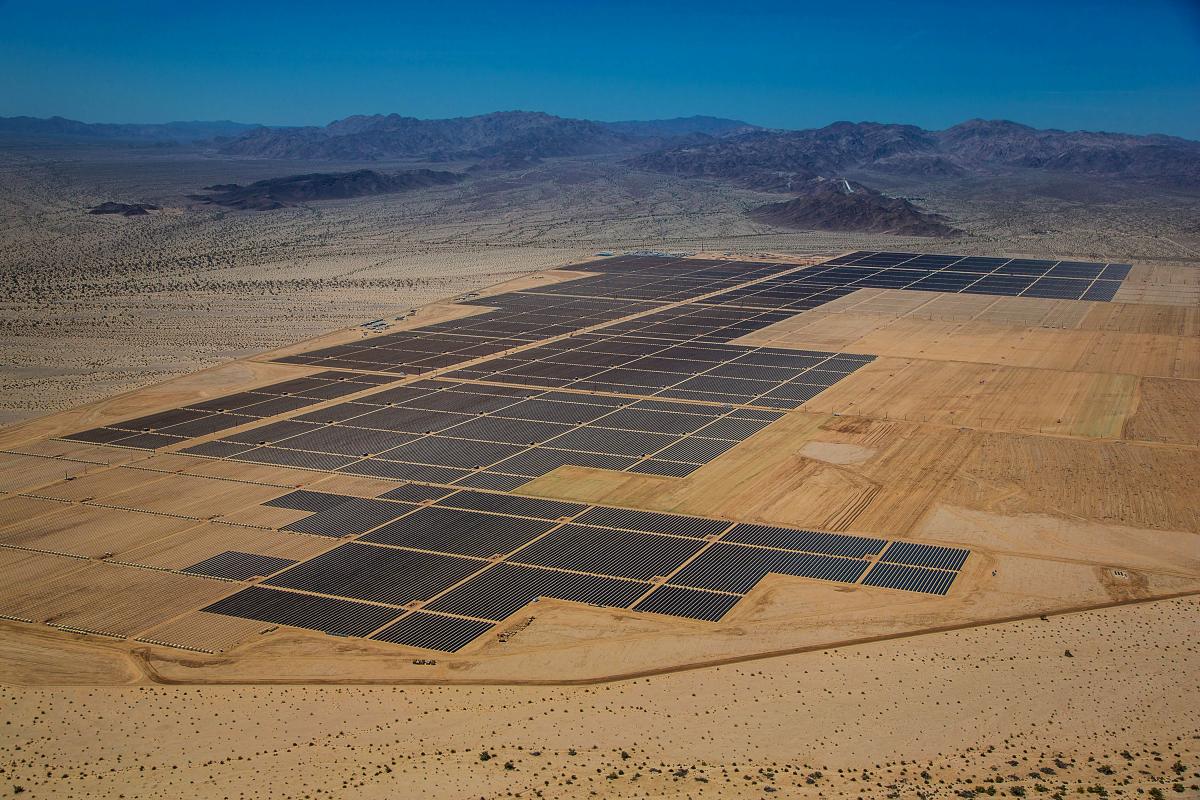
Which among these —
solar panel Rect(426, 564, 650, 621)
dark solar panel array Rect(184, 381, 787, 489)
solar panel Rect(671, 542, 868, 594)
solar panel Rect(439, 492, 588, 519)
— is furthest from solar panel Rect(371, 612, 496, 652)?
dark solar panel array Rect(184, 381, 787, 489)

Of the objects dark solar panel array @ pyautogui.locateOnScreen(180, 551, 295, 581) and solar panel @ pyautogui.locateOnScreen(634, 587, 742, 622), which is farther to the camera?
dark solar panel array @ pyautogui.locateOnScreen(180, 551, 295, 581)

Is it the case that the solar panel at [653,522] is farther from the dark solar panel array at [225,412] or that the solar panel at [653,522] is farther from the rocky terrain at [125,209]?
the rocky terrain at [125,209]

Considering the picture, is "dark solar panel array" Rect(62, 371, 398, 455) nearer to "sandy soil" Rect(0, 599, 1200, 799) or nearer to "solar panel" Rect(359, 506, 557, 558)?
"solar panel" Rect(359, 506, 557, 558)

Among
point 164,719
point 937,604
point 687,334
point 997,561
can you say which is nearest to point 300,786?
point 164,719

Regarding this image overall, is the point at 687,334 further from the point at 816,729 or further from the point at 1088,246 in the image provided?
the point at 1088,246

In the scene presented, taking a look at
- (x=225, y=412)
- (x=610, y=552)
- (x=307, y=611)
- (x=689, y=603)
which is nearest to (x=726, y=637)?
(x=689, y=603)

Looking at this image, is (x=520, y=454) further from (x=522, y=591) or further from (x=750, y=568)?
(x=750, y=568)
